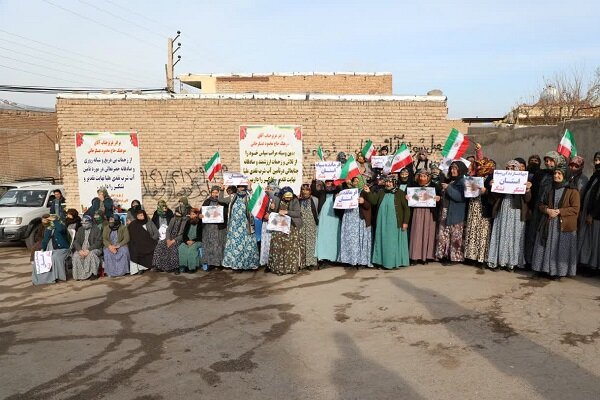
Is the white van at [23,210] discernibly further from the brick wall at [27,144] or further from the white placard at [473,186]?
the brick wall at [27,144]

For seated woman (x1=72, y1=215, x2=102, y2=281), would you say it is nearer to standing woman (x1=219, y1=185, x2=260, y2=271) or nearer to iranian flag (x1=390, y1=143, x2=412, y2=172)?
standing woman (x1=219, y1=185, x2=260, y2=271)

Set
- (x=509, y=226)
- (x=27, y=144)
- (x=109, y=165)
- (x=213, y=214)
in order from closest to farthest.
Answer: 1. (x=509, y=226)
2. (x=213, y=214)
3. (x=109, y=165)
4. (x=27, y=144)

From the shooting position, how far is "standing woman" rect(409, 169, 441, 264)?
7.38 metres

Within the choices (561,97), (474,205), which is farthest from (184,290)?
(561,97)

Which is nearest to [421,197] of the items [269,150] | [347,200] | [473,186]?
[473,186]

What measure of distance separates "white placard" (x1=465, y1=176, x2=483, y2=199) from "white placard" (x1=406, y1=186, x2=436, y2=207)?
543mm

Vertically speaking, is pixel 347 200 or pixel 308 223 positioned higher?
pixel 347 200

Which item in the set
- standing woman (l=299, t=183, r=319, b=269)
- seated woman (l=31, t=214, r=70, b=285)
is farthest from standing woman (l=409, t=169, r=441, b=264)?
seated woman (l=31, t=214, r=70, b=285)

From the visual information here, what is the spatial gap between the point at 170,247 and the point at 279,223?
6.71 ft

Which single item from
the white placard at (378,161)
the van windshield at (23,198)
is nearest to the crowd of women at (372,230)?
the white placard at (378,161)

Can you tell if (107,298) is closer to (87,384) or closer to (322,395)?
(87,384)

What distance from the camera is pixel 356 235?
7477mm

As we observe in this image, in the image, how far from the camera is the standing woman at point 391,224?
730 cm

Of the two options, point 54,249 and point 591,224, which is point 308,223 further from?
point 54,249
